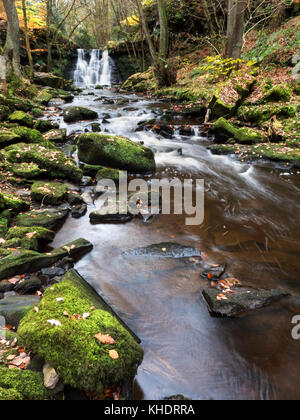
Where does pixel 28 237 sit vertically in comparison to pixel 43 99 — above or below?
below

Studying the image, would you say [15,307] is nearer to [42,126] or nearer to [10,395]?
[10,395]

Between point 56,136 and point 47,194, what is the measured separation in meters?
4.49

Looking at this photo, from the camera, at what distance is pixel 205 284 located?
3.76 meters

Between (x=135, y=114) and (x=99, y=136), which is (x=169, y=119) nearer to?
(x=135, y=114)

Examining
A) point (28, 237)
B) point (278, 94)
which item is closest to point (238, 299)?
point (28, 237)

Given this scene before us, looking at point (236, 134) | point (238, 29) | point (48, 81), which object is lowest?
point (236, 134)

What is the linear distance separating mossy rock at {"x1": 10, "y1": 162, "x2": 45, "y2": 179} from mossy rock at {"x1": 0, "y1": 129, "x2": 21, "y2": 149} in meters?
1.42

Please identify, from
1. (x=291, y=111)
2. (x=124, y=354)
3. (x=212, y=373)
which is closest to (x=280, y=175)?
(x=291, y=111)

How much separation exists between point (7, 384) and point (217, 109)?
38.9 feet

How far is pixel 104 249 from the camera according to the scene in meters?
4.66

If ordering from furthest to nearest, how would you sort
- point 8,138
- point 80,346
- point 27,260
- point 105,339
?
point 8,138, point 27,260, point 105,339, point 80,346

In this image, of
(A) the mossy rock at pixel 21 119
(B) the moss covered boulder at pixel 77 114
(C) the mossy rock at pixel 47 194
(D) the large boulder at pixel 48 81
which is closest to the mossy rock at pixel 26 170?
(C) the mossy rock at pixel 47 194

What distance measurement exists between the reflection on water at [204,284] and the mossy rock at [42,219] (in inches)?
9.1

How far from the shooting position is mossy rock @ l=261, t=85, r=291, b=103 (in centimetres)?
1023
